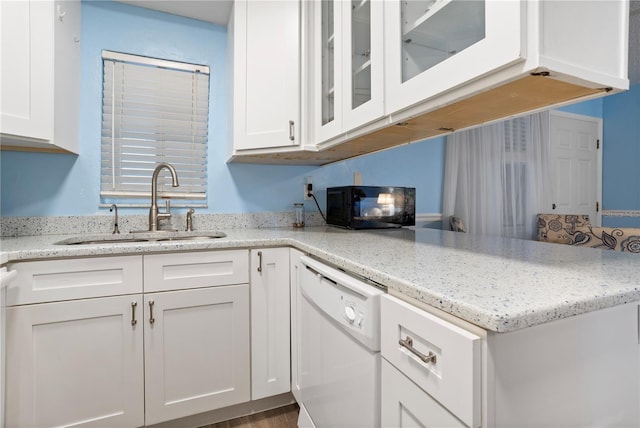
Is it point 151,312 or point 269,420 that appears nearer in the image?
point 151,312

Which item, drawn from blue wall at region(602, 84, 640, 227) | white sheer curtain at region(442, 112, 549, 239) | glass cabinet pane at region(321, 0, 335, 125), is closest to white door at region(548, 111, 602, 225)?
blue wall at region(602, 84, 640, 227)

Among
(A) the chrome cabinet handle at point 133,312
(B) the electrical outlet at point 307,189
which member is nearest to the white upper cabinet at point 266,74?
(B) the electrical outlet at point 307,189

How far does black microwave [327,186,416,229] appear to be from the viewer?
1808mm

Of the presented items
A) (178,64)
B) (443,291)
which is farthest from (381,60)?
(178,64)

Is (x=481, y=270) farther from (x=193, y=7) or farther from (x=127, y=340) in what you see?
(x=193, y=7)

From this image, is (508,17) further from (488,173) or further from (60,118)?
(488,173)

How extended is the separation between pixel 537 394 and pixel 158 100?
6.97 feet

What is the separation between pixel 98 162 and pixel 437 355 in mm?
1935

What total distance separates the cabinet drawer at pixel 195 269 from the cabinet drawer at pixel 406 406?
0.88 m

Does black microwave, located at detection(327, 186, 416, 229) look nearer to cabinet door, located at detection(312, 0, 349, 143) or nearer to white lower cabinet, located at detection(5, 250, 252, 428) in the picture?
cabinet door, located at detection(312, 0, 349, 143)

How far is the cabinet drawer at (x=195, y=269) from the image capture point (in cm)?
133

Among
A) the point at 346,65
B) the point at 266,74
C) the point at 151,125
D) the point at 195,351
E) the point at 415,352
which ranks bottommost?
the point at 195,351

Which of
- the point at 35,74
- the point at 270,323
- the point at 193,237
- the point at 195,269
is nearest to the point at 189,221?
the point at 193,237

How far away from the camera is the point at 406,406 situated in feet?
2.29
